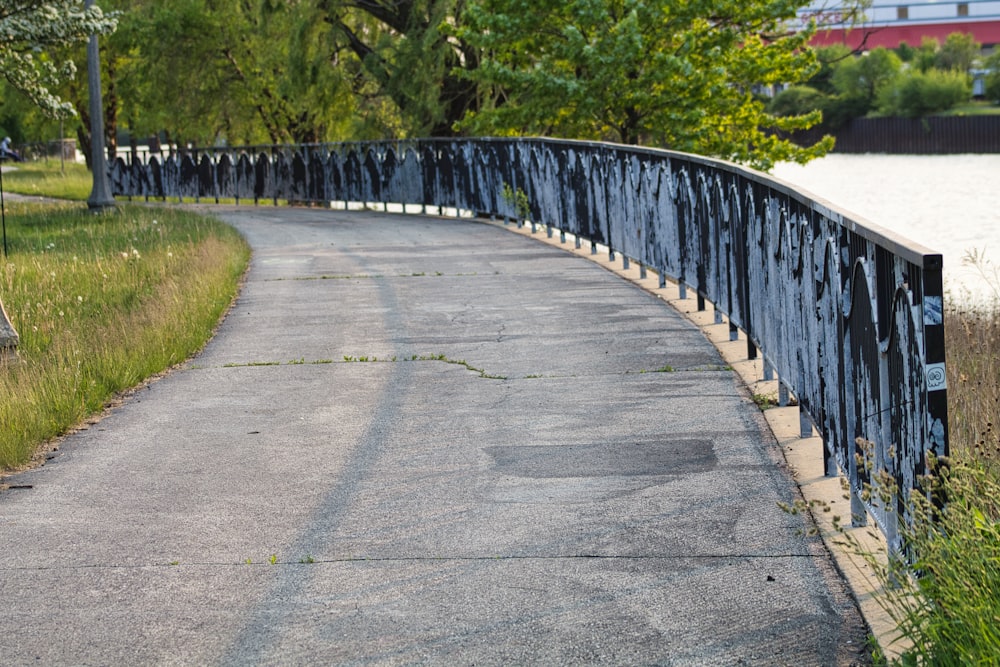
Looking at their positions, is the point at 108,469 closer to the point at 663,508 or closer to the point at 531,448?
the point at 531,448

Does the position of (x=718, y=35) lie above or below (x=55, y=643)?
above

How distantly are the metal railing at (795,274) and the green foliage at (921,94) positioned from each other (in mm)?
45046

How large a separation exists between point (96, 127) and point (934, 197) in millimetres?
24015

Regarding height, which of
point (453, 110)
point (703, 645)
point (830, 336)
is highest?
point (453, 110)

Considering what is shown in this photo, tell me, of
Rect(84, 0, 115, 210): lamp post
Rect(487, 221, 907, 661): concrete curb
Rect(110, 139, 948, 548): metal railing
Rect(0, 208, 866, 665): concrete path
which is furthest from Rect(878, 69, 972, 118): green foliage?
Rect(0, 208, 866, 665): concrete path

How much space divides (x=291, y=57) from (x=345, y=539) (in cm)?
2890

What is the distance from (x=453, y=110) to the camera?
107ft

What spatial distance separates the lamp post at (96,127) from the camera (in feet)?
92.0

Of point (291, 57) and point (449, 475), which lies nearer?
point (449, 475)

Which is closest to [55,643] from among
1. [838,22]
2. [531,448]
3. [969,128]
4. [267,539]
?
[267,539]

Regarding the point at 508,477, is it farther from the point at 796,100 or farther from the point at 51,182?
the point at 51,182

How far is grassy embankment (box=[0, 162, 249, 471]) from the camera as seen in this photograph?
8.15 metres

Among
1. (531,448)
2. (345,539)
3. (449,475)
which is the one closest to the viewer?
(345,539)

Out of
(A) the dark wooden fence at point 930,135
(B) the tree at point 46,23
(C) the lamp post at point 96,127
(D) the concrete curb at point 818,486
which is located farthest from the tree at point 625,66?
(A) the dark wooden fence at point 930,135
